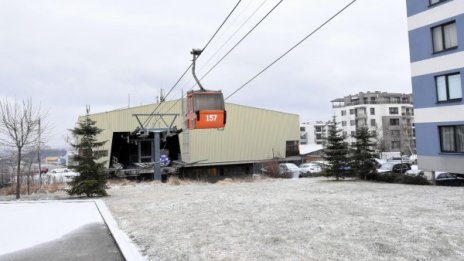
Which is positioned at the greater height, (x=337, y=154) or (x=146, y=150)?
(x=146, y=150)

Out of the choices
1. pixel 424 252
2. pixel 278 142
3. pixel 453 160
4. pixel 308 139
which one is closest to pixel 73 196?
pixel 424 252

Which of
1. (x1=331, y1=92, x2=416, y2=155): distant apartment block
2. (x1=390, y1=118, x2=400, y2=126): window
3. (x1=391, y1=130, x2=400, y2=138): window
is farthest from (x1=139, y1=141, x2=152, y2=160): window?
(x1=390, y1=118, x2=400, y2=126): window

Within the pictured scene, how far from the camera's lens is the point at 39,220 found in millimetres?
12234

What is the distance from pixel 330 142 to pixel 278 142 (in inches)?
1020

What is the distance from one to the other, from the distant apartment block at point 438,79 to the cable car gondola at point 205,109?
15649 mm

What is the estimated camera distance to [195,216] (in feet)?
38.0

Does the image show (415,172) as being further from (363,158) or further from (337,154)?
(337,154)

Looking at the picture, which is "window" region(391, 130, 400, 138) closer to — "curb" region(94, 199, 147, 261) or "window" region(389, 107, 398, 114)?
"window" region(389, 107, 398, 114)

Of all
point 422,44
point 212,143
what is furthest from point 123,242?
point 212,143

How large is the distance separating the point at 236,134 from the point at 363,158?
24942 millimetres

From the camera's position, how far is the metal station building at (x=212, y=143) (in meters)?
44.8

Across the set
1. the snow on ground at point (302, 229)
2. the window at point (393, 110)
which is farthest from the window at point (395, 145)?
the snow on ground at point (302, 229)

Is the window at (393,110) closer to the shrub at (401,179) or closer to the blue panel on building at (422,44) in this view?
the blue panel on building at (422,44)

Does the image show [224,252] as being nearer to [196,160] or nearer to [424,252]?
[424,252]
